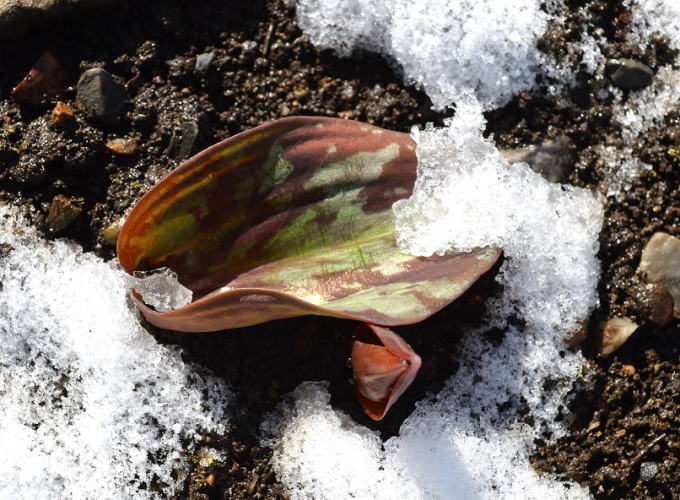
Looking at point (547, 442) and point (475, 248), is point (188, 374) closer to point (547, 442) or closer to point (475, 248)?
point (475, 248)

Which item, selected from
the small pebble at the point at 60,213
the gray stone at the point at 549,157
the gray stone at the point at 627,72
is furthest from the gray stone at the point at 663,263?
the small pebble at the point at 60,213

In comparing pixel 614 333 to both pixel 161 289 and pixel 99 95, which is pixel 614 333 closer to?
pixel 161 289

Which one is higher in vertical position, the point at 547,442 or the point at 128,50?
the point at 128,50

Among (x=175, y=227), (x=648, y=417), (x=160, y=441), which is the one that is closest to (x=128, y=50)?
(x=175, y=227)

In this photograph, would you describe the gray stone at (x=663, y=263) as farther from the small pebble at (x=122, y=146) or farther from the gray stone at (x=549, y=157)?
the small pebble at (x=122, y=146)

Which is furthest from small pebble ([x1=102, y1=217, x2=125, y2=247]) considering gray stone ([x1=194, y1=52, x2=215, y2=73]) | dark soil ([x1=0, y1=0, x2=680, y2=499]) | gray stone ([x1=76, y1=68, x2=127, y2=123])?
gray stone ([x1=194, y1=52, x2=215, y2=73])

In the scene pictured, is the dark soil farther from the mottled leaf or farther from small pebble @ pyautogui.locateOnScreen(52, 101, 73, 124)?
the mottled leaf
